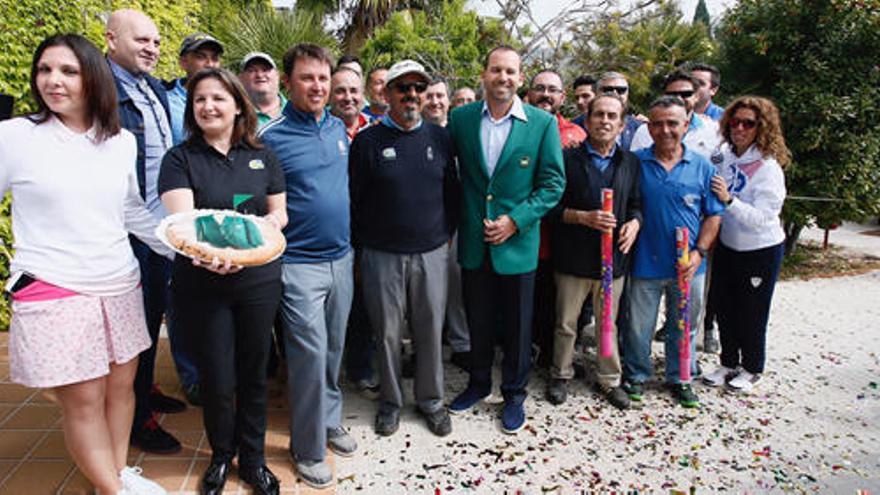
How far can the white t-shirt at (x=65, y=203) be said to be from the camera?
203cm

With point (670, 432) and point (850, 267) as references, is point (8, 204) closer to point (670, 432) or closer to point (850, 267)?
point (670, 432)

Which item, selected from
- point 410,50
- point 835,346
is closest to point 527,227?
point 835,346

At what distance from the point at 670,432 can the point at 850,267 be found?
6901mm

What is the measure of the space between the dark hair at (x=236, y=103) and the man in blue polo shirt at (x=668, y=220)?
8.15 ft

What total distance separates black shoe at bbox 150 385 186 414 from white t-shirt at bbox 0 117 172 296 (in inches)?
56.5

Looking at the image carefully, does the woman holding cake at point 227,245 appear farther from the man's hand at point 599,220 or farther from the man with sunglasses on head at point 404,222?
the man's hand at point 599,220

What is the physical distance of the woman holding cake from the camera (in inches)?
90.5

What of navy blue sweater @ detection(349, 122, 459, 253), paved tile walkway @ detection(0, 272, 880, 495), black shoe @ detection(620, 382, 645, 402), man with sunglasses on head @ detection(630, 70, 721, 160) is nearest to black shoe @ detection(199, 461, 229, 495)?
paved tile walkway @ detection(0, 272, 880, 495)

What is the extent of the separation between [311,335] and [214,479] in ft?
2.66

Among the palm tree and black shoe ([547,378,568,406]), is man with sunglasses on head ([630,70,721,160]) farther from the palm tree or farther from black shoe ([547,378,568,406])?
the palm tree

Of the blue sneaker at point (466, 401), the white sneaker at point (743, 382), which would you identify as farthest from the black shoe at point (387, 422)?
the white sneaker at point (743, 382)

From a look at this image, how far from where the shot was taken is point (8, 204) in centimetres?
408

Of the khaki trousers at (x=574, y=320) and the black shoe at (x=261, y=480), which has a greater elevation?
the khaki trousers at (x=574, y=320)

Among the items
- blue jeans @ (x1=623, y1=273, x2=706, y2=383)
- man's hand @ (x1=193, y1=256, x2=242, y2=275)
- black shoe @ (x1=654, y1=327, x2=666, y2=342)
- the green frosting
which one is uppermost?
Answer: the green frosting
